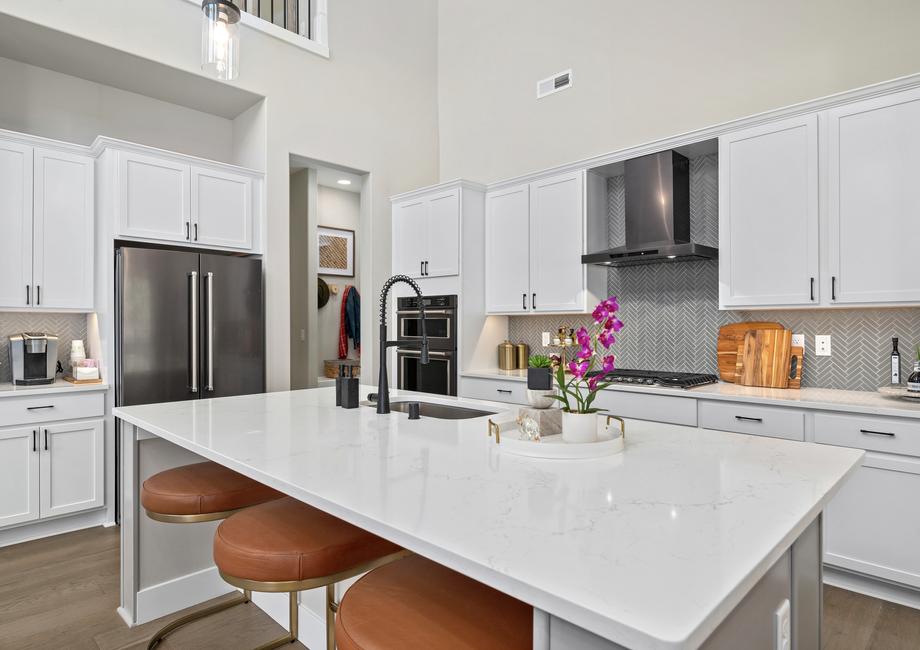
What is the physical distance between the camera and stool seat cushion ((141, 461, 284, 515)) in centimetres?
186

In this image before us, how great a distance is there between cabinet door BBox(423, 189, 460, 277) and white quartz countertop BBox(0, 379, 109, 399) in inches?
97.6

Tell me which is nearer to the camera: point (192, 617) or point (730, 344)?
point (192, 617)

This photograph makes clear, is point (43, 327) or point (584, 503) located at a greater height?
point (43, 327)

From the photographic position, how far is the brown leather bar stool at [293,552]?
133 cm

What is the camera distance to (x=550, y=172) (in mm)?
4047

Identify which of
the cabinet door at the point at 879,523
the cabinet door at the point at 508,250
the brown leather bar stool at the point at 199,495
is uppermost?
the cabinet door at the point at 508,250

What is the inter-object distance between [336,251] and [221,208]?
3.05 m

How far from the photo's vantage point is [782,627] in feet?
3.34

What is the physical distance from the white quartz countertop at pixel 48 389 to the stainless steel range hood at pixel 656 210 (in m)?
3.36

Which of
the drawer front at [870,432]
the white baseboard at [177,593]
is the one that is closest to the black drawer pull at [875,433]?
the drawer front at [870,432]

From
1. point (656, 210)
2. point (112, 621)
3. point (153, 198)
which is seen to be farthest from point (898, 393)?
point (153, 198)

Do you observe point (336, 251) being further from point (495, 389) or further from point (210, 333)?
point (495, 389)

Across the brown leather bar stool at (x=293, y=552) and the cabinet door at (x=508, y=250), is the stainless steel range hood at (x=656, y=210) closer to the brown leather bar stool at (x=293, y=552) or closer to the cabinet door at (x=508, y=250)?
the cabinet door at (x=508, y=250)

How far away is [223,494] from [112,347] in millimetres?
2221
